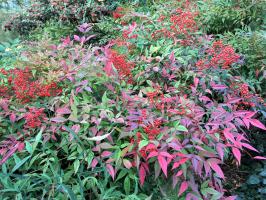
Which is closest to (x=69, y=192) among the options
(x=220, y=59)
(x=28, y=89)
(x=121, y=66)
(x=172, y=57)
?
(x=28, y=89)

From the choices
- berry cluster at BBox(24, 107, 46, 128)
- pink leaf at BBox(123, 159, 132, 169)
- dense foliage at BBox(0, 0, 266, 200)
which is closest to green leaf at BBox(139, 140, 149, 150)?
dense foliage at BBox(0, 0, 266, 200)

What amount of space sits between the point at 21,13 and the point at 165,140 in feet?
11.1

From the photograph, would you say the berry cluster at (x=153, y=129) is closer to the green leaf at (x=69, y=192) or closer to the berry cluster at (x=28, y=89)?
the green leaf at (x=69, y=192)

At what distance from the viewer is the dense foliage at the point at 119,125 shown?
173 cm

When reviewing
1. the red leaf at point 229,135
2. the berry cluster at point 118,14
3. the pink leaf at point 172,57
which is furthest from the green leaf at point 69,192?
the berry cluster at point 118,14

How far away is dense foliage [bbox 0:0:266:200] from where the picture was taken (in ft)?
5.66

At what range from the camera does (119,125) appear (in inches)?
76.2

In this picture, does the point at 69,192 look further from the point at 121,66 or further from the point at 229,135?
the point at 121,66

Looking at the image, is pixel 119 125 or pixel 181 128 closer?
pixel 181 128

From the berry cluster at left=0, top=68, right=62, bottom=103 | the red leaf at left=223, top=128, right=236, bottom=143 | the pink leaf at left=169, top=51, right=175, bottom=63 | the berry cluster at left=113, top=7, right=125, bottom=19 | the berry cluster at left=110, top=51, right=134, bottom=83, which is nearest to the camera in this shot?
the red leaf at left=223, top=128, right=236, bottom=143

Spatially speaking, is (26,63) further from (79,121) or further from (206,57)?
(206,57)

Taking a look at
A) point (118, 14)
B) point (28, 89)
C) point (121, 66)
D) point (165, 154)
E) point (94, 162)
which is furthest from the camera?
point (118, 14)

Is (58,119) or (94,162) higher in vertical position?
(58,119)

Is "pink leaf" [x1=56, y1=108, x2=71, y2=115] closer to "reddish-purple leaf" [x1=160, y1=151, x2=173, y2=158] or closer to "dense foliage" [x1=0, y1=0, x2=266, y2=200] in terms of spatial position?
"dense foliage" [x1=0, y1=0, x2=266, y2=200]
